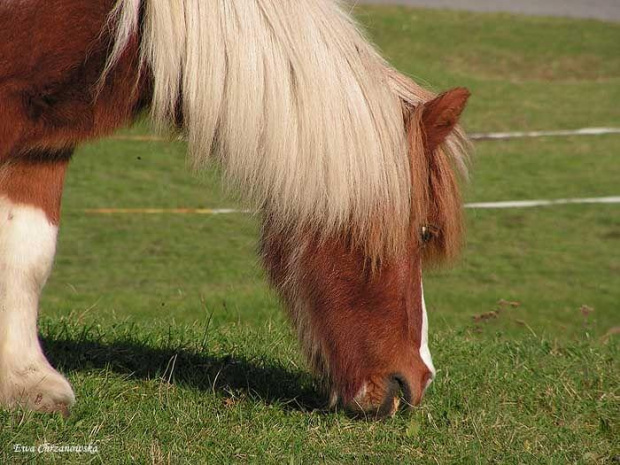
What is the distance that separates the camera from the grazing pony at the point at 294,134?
3346 millimetres

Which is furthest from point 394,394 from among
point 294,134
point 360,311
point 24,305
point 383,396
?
point 24,305

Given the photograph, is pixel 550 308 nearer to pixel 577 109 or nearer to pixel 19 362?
pixel 19 362

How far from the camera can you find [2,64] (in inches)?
128

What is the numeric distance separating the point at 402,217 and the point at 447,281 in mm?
4339

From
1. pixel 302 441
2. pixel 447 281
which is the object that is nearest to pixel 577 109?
pixel 447 281

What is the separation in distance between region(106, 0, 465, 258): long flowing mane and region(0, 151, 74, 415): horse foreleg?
664 millimetres

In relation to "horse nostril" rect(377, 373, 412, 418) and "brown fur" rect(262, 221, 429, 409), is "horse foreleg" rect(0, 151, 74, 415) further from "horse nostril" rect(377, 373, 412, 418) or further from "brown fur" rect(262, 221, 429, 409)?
"horse nostril" rect(377, 373, 412, 418)

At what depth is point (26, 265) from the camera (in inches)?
156

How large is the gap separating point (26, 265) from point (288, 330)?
1.63 metres

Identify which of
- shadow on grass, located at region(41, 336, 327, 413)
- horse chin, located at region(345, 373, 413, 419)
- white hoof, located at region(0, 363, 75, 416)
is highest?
horse chin, located at region(345, 373, 413, 419)

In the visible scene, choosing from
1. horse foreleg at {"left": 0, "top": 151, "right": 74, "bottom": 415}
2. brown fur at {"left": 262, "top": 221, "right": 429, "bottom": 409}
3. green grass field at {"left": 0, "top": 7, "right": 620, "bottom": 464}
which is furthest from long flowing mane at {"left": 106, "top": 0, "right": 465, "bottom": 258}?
horse foreleg at {"left": 0, "top": 151, "right": 74, "bottom": 415}

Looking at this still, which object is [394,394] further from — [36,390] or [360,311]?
[36,390]

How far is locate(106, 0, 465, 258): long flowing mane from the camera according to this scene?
3408mm

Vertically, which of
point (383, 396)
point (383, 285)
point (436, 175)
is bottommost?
point (383, 396)
